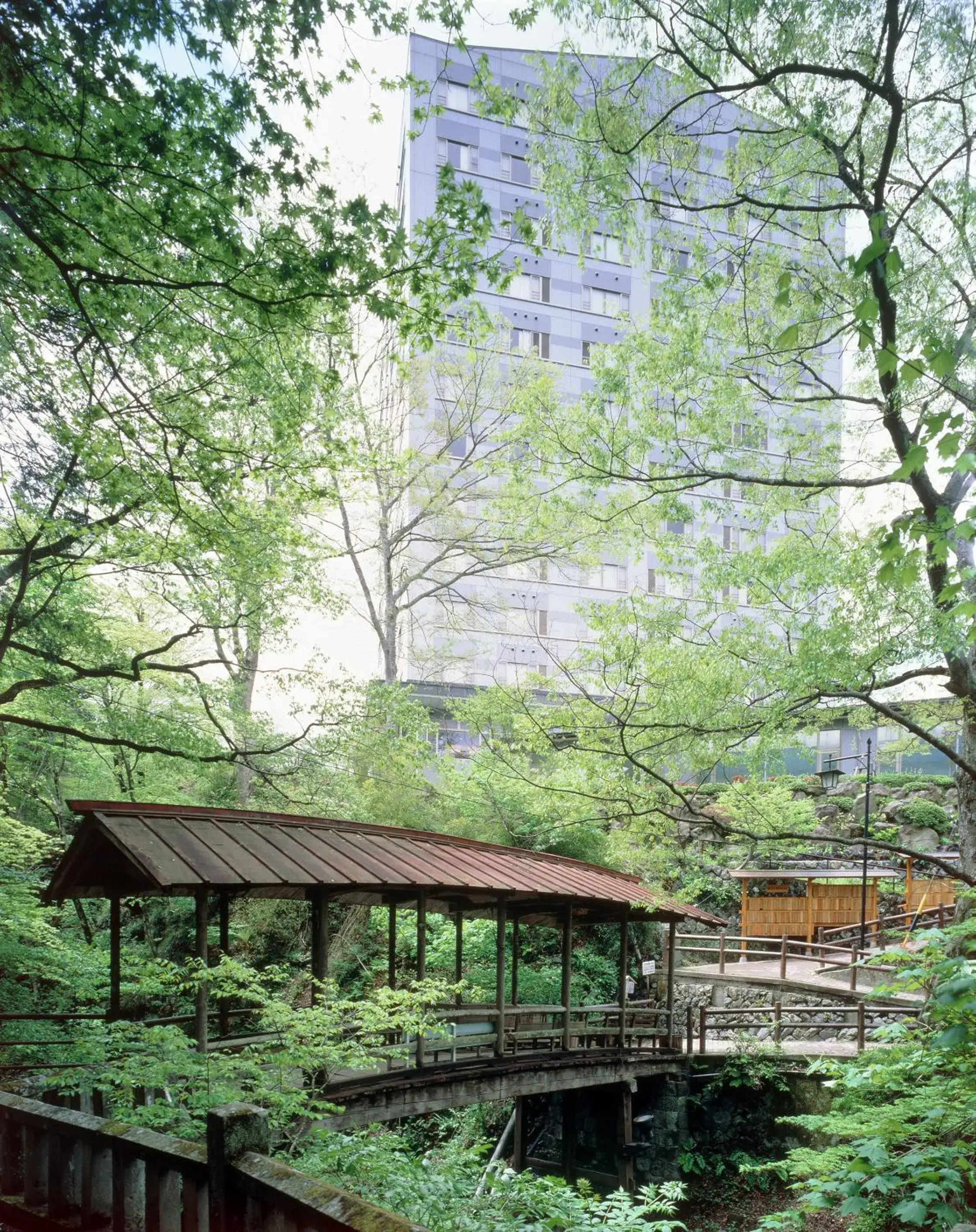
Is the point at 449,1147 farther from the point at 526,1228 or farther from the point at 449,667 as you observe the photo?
the point at 449,667

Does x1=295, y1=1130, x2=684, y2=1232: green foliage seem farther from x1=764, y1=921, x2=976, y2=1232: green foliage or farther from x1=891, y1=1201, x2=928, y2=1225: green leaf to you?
x1=891, y1=1201, x2=928, y2=1225: green leaf

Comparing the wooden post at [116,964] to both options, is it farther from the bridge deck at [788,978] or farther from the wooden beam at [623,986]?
the bridge deck at [788,978]

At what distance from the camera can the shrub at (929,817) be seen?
22953mm

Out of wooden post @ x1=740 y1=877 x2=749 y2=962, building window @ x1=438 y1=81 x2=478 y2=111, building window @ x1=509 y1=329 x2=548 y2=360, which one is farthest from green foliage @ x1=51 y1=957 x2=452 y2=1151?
building window @ x1=438 y1=81 x2=478 y2=111

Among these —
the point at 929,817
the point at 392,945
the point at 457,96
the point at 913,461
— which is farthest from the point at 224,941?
the point at 457,96

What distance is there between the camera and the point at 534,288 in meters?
27.3

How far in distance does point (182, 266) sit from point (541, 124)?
420 cm

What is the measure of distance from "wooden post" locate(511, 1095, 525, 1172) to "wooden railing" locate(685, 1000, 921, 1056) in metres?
3.12

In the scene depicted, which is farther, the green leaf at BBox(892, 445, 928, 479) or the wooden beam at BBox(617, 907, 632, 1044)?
the wooden beam at BBox(617, 907, 632, 1044)

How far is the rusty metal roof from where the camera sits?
7.43 m

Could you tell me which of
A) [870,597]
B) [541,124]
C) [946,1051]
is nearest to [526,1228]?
[946,1051]

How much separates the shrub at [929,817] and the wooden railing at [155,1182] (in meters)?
24.1

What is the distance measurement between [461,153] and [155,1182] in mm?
28221

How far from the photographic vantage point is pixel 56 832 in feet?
54.6
